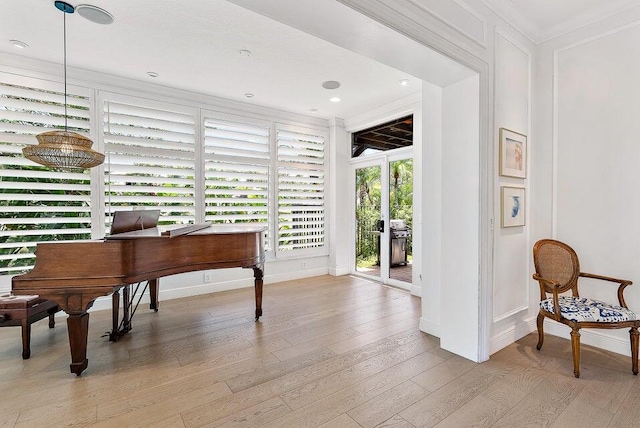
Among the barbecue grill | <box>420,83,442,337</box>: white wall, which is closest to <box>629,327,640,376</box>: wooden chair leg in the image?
<box>420,83,442,337</box>: white wall

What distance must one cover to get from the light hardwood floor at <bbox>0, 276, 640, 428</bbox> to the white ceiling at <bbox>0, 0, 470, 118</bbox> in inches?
93.3

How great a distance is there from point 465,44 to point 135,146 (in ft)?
13.1

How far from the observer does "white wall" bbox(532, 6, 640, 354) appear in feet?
8.50

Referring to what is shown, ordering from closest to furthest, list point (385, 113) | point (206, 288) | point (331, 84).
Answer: point (331, 84) → point (206, 288) → point (385, 113)

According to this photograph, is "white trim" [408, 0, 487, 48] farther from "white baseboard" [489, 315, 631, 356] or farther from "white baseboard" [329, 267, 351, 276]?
"white baseboard" [329, 267, 351, 276]

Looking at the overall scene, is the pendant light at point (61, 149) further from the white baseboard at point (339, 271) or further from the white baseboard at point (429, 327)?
the white baseboard at point (339, 271)

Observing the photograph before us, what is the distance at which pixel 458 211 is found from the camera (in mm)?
2615

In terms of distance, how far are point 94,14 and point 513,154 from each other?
389 centimetres

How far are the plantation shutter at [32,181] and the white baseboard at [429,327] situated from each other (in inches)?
161

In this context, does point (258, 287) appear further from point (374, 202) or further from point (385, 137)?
point (385, 137)

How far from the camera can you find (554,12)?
273cm

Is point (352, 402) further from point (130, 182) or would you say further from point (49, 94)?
point (49, 94)

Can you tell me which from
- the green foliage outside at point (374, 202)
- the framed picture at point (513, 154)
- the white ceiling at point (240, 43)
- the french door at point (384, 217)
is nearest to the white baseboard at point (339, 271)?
the french door at point (384, 217)

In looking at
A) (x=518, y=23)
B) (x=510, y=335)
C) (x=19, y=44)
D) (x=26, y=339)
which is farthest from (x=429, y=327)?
(x=19, y=44)
